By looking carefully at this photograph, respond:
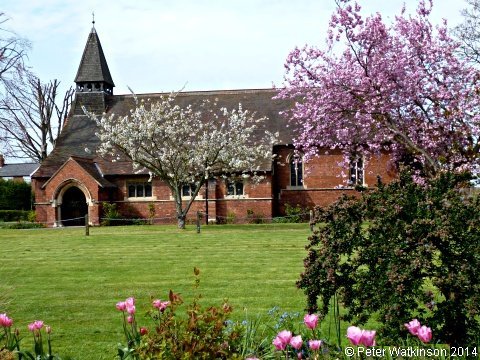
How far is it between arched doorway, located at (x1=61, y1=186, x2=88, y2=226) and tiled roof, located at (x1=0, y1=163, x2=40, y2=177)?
4410 cm

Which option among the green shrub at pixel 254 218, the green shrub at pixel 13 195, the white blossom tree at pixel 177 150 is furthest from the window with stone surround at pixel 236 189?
the green shrub at pixel 13 195

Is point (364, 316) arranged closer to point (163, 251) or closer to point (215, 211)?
point (163, 251)

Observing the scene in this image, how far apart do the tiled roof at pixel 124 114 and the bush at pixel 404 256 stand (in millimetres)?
31097

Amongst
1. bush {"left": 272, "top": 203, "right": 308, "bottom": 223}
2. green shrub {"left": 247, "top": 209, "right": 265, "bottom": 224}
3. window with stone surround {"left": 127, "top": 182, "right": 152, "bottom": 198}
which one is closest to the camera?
bush {"left": 272, "top": 203, "right": 308, "bottom": 223}

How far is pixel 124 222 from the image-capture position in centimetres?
3688

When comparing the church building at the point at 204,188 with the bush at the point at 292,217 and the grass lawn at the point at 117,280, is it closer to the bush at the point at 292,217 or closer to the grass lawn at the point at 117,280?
the bush at the point at 292,217

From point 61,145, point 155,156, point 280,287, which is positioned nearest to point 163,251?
point 280,287

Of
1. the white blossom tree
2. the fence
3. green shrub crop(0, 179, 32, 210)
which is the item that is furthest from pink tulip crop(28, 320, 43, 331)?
green shrub crop(0, 179, 32, 210)

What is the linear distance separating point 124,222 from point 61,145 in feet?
26.2

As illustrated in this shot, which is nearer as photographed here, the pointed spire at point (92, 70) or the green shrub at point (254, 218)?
the green shrub at point (254, 218)

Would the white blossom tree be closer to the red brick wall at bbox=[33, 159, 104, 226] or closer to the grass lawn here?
the red brick wall at bbox=[33, 159, 104, 226]

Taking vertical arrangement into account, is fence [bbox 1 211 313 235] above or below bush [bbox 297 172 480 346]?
below

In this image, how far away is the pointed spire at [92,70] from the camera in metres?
42.4

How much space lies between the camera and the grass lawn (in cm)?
793
